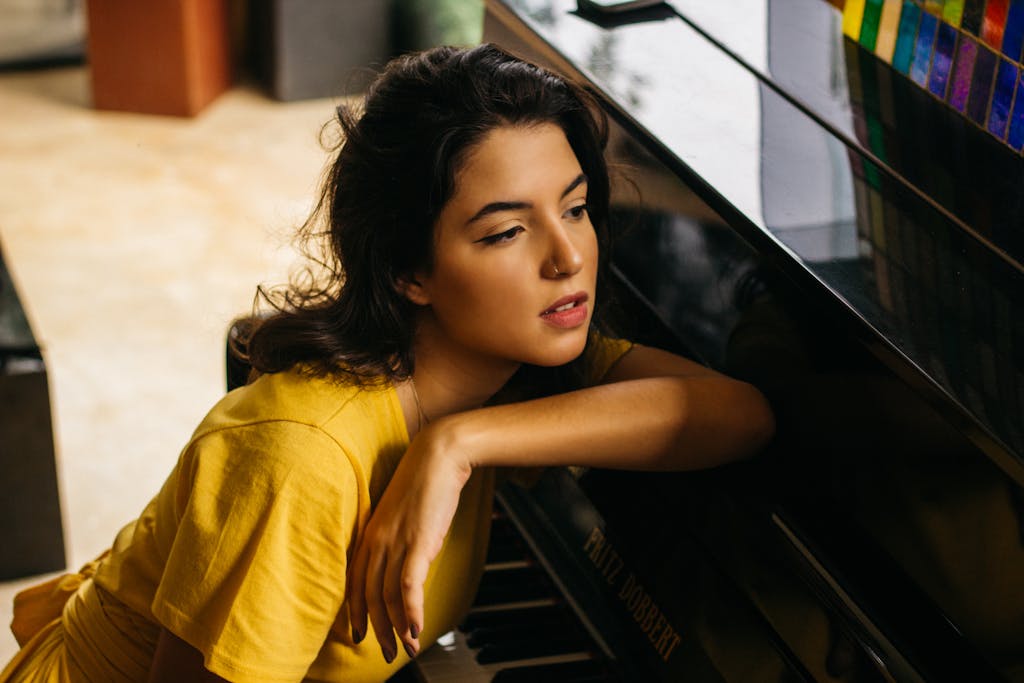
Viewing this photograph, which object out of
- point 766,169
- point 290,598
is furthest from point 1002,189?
point 290,598

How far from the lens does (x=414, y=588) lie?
1272mm

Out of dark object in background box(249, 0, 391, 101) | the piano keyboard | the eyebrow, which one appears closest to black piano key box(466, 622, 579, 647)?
the piano keyboard

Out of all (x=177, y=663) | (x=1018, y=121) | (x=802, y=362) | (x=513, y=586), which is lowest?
(x=513, y=586)

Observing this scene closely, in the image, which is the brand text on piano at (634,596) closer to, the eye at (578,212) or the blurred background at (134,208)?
the eye at (578,212)

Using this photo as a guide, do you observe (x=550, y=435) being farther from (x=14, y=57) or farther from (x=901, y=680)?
(x=14, y=57)

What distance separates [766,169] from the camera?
1440 mm

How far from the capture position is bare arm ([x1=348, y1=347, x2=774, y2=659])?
51.3 inches

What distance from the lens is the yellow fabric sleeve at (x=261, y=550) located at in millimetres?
1301

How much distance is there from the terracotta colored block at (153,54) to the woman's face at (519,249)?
141 inches

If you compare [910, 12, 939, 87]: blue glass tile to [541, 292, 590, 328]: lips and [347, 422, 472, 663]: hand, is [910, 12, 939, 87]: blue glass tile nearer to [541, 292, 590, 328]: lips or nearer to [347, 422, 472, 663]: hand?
[541, 292, 590, 328]: lips

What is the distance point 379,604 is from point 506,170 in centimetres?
45

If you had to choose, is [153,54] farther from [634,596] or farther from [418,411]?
[634,596]

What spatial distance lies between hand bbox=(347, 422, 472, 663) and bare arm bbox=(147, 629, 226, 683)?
6.2 inches

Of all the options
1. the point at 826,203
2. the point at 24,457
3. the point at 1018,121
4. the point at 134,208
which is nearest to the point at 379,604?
the point at 826,203
